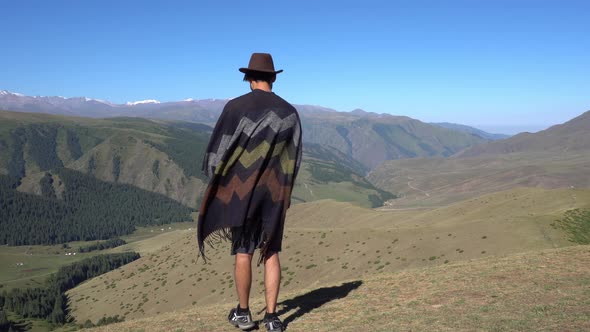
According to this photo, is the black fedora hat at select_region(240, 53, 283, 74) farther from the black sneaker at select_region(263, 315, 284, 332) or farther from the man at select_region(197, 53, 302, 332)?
the black sneaker at select_region(263, 315, 284, 332)

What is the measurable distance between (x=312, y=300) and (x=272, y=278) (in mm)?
5036

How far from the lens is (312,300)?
1366 centimetres

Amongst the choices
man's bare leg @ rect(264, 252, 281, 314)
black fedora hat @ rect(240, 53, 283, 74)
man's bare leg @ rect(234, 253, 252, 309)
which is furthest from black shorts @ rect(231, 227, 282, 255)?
black fedora hat @ rect(240, 53, 283, 74)

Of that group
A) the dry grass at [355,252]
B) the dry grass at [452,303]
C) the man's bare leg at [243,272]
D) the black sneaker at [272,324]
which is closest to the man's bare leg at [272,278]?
the black sneaker at [272,324]

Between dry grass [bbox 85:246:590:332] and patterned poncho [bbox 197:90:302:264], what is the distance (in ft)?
9.79

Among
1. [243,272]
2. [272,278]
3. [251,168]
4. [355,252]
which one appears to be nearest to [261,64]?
[251,168]

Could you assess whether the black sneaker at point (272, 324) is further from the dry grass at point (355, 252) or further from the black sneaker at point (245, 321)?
the dry grass at point (355, 252)

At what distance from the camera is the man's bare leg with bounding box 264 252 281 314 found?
29.7 feet

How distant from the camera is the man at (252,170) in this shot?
8500mm

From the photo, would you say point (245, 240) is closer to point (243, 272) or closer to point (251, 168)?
point (243, 272)

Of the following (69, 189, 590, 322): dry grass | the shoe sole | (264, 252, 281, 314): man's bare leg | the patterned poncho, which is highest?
the patterned poncho

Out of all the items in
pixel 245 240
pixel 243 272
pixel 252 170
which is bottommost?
pixel 243 272

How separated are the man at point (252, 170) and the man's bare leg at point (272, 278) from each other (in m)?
0.02

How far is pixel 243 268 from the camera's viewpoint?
28.9 feet
